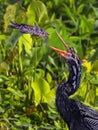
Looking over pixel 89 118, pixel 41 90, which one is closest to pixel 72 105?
pixel 89 118

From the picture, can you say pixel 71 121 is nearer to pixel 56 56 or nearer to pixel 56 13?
pixel 56 56

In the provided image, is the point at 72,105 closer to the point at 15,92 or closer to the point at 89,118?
the point at 89,118

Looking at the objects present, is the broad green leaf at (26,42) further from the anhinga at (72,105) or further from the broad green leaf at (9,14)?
the anhinga at (72,105)

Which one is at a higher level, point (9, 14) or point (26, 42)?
point (9, 14)

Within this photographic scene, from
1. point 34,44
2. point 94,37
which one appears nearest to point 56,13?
point 94,37

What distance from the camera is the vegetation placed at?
473 centimetres

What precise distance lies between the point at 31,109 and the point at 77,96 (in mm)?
846

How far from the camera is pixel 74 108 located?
3.98 metres

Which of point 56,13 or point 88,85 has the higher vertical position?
point 56,13

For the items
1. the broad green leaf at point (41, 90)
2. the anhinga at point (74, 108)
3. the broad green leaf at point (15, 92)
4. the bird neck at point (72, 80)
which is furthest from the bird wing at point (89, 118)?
the broad green leaf at point (15, 92)

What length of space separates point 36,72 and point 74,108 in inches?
56.5

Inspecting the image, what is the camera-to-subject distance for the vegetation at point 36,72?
473 centimetres

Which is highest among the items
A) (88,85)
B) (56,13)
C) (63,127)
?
(56,13)

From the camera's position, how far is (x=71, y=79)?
155 inches
